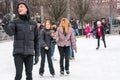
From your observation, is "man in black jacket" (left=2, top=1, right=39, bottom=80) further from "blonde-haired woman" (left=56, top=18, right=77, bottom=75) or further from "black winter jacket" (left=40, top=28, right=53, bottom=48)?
"blonde-haired woman" (left=56, top=18, right=77, bottom=75)

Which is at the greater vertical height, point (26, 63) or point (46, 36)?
point (26, 63)

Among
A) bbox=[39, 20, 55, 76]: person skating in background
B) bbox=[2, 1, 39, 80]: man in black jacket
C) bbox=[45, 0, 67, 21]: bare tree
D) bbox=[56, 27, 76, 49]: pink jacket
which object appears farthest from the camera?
bbox=[45, 0, 67, 21]: bare tree

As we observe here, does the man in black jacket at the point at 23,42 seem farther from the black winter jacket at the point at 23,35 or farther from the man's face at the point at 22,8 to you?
the man's face at the point at 22,8

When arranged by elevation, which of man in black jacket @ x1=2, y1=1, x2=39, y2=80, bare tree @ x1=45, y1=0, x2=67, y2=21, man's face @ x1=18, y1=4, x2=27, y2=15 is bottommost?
bare tree @ x1=45, y1=0, x2=67, y2=21

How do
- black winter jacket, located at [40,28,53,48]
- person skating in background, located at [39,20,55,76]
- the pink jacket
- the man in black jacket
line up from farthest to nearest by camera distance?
the pink jacket
black winter jacket, located at [40,28,53,48]
person skating in background, located at [39,20,55,76]
the man in black jacket

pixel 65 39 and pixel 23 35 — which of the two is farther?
pixel 65 39

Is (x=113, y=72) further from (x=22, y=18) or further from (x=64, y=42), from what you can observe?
(x=22, y=18)

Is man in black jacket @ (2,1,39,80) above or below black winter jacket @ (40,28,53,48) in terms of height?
above

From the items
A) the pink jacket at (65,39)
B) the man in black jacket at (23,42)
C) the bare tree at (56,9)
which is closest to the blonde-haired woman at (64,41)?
the pink jacket at (65,39)

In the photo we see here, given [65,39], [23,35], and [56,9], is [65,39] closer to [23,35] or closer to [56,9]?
[23,35]

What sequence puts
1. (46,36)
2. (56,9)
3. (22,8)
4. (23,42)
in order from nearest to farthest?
(22,8), (23,42), (46,36), (56,9)

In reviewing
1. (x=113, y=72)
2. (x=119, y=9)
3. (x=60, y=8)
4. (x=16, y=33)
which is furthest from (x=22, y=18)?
(x=119, y=9)

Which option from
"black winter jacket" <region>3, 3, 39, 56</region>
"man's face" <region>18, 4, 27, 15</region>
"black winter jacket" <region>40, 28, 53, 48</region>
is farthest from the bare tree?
"man's face" <region>18, 4, 27, 15</region>

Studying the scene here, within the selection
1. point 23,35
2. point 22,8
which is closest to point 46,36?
point 23,35
